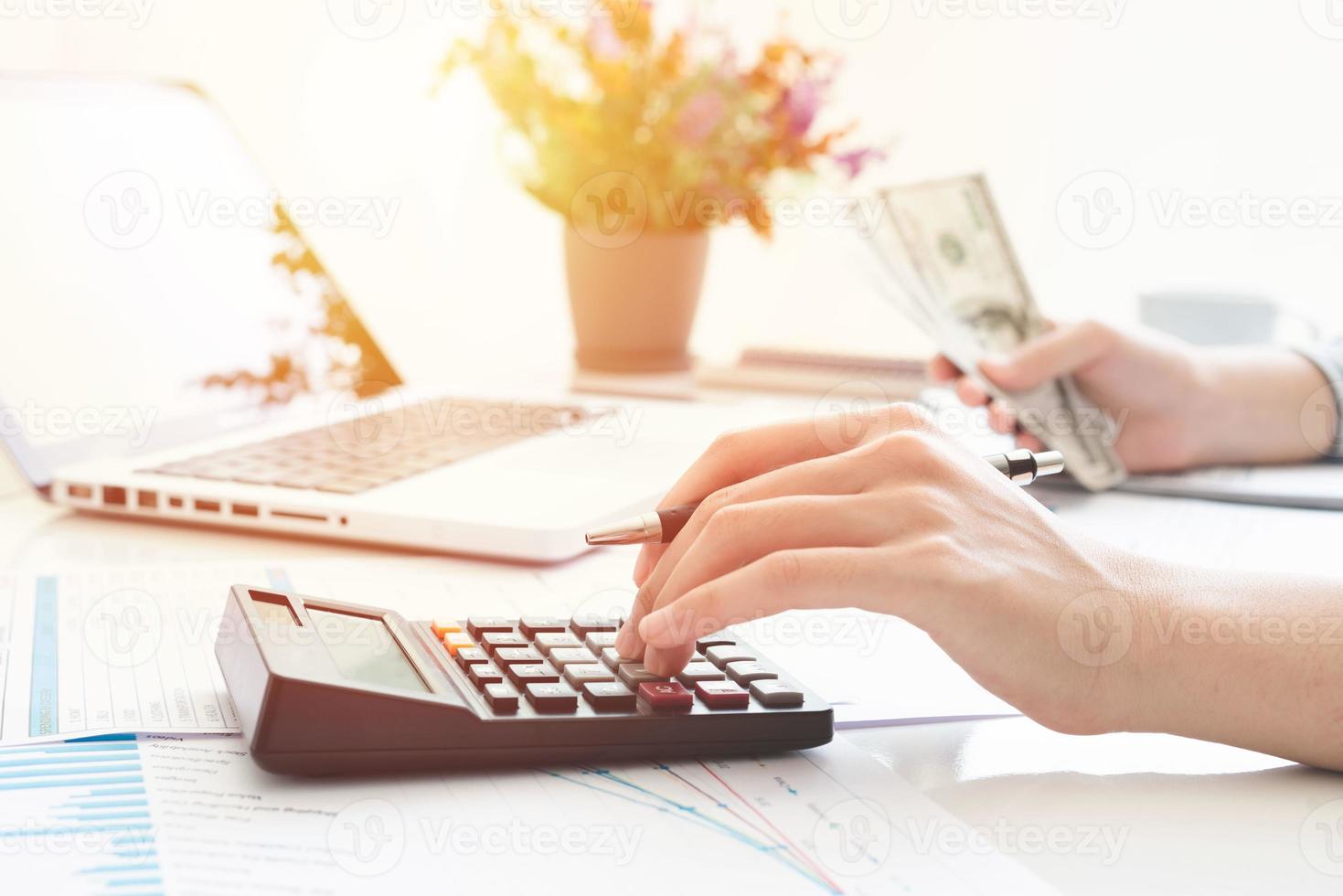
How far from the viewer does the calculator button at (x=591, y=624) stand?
624mm

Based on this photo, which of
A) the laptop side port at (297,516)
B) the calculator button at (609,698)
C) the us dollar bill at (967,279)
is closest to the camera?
the calculator button at (609,698)

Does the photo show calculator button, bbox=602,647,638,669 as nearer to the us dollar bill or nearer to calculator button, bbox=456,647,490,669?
calculator button, bbox=456,647,490,669

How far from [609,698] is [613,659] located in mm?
56

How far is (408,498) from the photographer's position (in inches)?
34.5

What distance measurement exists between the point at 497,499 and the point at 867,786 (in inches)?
16.6

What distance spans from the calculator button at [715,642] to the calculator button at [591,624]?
41mm

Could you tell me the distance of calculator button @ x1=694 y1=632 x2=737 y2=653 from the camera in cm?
62

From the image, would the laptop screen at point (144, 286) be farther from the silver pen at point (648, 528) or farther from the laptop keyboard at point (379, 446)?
the silver pen at point (648, 528)

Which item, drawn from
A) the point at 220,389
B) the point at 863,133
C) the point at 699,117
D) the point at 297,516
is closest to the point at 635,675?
the point at 297,516

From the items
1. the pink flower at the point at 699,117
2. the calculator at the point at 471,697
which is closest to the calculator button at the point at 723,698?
the calculator at the point at 471,697

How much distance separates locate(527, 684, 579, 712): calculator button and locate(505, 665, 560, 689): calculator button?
0.01 metres

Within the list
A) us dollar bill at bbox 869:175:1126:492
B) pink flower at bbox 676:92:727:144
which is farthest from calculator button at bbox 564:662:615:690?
pink flower at bbox 676:92:727:144

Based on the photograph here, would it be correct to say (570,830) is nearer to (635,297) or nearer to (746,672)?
(746,672)

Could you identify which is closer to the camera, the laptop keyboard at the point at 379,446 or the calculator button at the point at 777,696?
the calculator button at the point at 777,696
